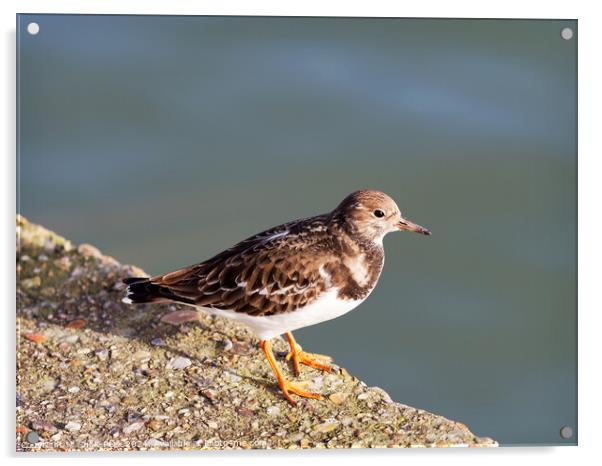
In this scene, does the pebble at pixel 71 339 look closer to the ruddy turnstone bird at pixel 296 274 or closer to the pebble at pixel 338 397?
the ruddy turnstone bird at pixel 296 274

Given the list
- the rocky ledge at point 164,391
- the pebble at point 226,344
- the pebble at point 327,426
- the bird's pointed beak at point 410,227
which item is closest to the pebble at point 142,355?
the rocky ledge at point 164,391

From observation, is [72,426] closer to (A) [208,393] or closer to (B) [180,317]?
(A) [208,393]

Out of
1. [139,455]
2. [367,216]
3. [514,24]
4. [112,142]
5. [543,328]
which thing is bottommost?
[139,455]

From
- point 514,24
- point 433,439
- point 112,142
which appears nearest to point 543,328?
point 433,439

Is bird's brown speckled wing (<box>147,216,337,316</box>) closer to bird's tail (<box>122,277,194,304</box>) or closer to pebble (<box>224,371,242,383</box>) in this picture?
bird's tail (<box>122,277,194,304</box>)

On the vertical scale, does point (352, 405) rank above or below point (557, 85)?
below

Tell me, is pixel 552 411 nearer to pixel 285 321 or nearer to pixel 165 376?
pixel 285 321

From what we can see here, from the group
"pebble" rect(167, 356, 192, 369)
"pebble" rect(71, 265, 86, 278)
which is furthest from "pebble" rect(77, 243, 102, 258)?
"pebble" rect(167, 356, 192, 369)
